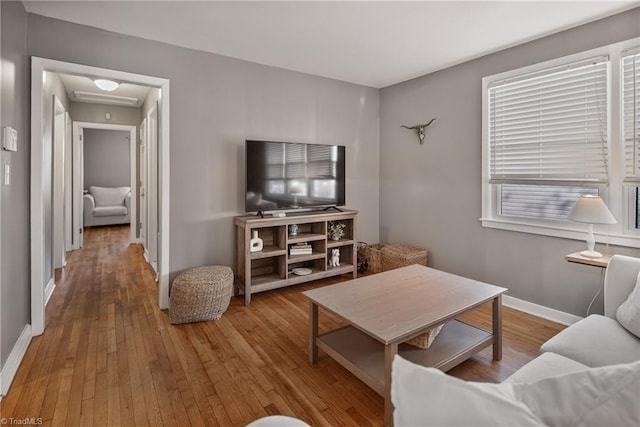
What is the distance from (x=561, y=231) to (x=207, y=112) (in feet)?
11.2

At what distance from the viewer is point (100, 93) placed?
5000 mm

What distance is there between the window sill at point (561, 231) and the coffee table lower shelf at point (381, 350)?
1.26 meters

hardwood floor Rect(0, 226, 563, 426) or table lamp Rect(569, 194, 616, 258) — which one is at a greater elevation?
table lamp Rect(569, 194, 616, 258)

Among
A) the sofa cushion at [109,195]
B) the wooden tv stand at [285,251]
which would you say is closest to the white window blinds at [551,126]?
the wooden tv stand at [285,251]

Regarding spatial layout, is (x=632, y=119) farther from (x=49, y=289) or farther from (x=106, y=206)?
(x=106, y=206)

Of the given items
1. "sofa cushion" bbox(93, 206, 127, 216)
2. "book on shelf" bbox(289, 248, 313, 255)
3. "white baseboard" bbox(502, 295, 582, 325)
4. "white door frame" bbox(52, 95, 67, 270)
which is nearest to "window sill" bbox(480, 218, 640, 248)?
"white baseboard" bbox(502, 295, 582, 325)

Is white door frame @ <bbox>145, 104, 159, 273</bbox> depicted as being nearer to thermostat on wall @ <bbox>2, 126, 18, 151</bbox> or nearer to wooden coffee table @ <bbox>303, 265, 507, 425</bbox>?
thermostat on wall @ <bbox>2, 126, 18, 151</bbox>

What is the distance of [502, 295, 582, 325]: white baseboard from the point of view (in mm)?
2803

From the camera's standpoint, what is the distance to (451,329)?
7.73 ft

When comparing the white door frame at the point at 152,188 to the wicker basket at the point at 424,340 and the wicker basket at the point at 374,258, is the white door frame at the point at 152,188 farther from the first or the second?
the wicker basket at the point at 424,340

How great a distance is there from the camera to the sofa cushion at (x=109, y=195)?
8.05 m

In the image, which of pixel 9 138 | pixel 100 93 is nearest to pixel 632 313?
pixel 9 138

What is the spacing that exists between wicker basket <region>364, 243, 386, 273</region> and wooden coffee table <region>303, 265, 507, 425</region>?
5.29ft

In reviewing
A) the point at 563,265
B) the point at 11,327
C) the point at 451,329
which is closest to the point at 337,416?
the point at 451,329
